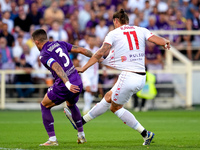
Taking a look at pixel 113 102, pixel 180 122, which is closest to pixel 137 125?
pixel 113 102

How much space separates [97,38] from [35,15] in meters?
3.17

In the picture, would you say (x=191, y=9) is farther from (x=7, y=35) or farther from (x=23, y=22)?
(x=7, y=35)

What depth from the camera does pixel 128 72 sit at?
8.15 metres

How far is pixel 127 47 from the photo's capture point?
26.7 feet

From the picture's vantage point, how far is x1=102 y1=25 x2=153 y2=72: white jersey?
8.12 metres

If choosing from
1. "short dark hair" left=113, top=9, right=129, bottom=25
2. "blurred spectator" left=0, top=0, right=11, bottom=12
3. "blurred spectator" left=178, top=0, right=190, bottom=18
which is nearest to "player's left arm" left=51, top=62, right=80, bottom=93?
"short dark hair" left=113, top=9, right=129, bottom=25

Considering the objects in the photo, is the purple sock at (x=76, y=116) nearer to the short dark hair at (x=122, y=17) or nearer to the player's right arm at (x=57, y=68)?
the player's right arm at (x=57, y=68)

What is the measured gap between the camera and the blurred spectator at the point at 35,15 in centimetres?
1983

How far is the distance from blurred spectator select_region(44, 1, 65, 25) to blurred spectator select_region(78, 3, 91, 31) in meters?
0.87

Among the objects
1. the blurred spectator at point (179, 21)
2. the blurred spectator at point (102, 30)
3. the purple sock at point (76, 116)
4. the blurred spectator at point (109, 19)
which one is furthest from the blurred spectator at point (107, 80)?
the purple sock at point (76, 116)

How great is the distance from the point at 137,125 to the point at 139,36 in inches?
62.4

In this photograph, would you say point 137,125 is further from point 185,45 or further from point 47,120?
point 185,45

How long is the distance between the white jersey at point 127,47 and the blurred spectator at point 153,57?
35.2ft

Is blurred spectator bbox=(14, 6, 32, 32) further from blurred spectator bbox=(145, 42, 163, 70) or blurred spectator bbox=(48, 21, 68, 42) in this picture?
blurred spectator bbox=(145, 42, 163, 70)
